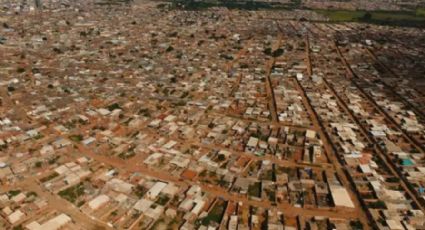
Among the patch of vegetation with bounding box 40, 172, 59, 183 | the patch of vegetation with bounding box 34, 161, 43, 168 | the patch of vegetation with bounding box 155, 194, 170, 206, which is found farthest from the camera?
the patch of vegetation with bounding box 34, 161, 43, 168

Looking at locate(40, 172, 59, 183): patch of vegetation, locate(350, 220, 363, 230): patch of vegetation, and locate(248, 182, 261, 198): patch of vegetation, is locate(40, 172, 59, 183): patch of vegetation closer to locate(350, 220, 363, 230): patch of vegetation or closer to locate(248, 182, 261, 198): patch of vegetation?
locate(248, 182, 261, 198): patch of vegetation

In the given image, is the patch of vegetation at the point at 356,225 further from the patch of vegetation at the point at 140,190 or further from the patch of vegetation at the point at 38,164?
the patch of vegetation at the point at 38,164

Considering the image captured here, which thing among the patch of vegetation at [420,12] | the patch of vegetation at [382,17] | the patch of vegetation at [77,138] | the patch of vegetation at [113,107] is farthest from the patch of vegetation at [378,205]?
the patch of vegetation at [420,12]

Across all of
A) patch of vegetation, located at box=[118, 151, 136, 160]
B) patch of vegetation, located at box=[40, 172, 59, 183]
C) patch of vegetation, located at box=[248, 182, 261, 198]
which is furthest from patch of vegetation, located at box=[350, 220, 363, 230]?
patch of vegetation, located at box=[40, 172, 59, 183]

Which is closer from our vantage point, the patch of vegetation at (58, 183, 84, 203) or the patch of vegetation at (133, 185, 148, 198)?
the patch of vegetation at (58, 183, 84, 203)

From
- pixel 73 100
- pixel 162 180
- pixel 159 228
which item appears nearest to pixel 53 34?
pixel 73 100

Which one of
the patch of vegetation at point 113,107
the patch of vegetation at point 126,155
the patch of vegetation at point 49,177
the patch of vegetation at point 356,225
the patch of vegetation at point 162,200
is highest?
the patch of vegetation at point 113,107

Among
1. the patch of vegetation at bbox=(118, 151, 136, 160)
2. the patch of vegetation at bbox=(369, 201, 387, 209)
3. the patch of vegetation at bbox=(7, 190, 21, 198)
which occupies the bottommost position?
the patch of vegetation at bbox=(369, 201, 387, 209)

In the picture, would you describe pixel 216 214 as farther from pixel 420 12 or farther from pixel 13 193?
pixel 420 12
